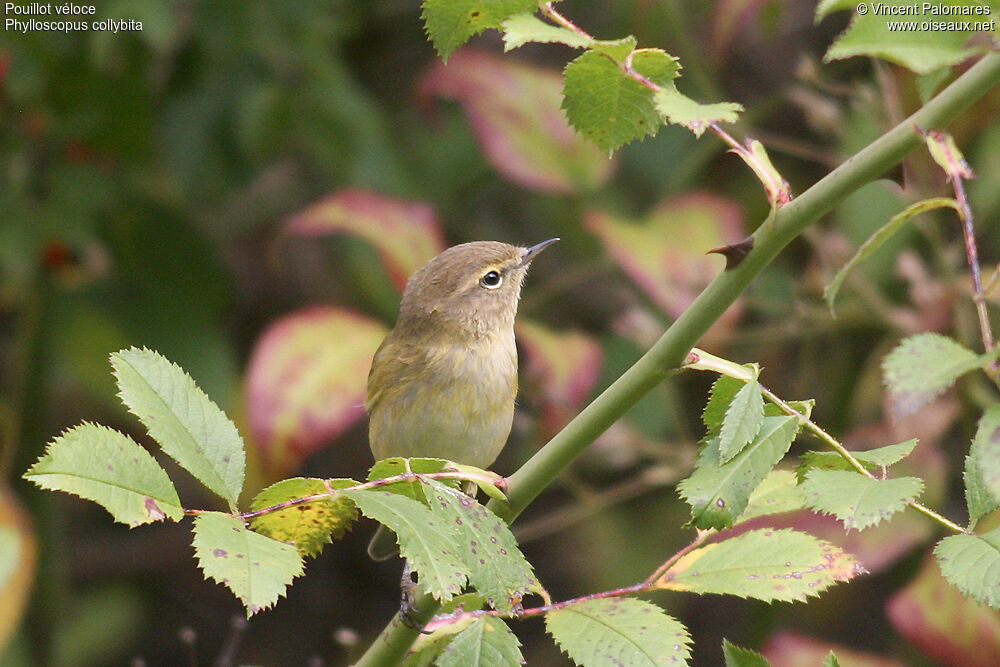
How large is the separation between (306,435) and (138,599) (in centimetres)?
228

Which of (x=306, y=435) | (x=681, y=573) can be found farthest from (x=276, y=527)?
(x=306, y=435)

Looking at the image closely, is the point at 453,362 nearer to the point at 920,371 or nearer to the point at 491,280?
the point at 491,280

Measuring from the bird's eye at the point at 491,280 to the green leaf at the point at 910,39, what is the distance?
1.84 metres

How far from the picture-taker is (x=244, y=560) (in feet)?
3.49

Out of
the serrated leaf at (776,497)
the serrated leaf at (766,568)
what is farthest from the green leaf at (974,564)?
the serrated leaf at (776,497)

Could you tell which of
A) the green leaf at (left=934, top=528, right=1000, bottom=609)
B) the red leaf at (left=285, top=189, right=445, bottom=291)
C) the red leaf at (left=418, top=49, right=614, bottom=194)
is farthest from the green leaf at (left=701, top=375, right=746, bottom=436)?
the red leaf at (left=418, top=49, right=614, bottom=194)

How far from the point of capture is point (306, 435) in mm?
2574

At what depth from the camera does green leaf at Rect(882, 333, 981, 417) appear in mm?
970

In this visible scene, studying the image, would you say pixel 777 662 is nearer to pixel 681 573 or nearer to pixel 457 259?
pixel 681 573

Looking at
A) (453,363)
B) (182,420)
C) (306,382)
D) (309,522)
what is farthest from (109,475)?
(453,363)

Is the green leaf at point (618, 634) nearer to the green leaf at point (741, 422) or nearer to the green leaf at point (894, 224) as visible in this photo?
the green leaf at point (741, 422)

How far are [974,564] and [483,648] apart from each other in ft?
1.77

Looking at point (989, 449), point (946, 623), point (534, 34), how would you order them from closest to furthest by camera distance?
point (989, 449)
point (534, 34)
point (946, 623)

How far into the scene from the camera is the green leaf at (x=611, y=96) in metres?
1.25
